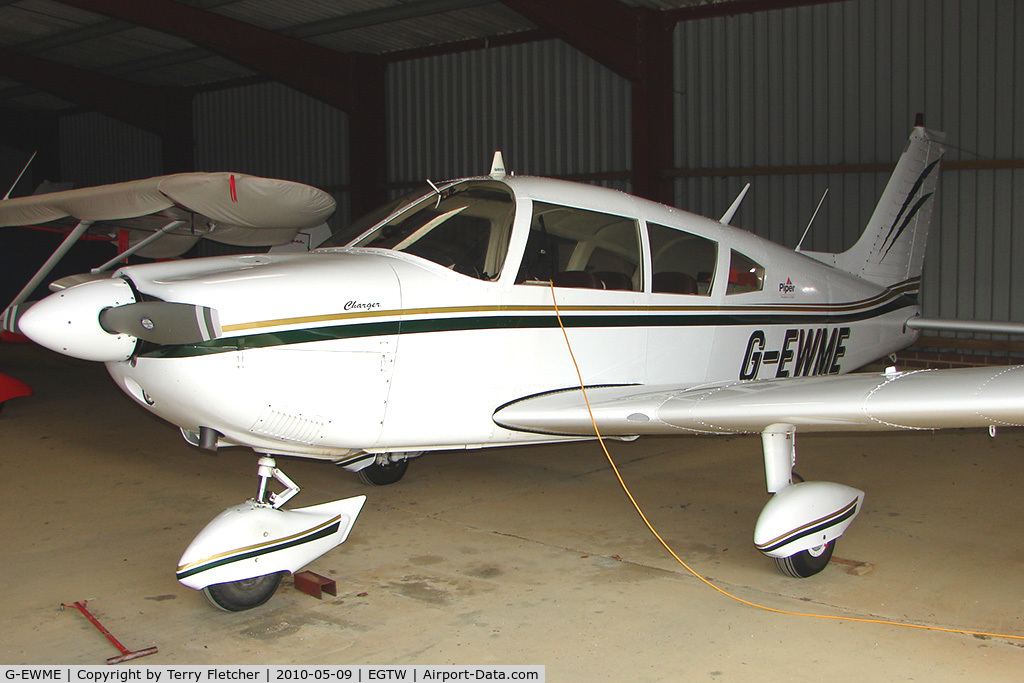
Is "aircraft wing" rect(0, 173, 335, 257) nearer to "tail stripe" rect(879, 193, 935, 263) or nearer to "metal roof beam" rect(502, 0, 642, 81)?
"metal roof beam" rect(502, 0, 642, 81)

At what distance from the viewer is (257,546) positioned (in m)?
3.88

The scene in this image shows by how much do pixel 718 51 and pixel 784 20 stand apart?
2.61ft

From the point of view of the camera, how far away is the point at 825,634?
11.8 ft

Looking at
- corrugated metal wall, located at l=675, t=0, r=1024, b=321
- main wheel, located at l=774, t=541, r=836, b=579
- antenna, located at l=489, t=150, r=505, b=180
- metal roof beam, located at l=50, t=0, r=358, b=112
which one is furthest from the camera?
metal roof beam, located at l=50, t=0, r=358, b=112

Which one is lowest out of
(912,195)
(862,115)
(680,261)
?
(680,261)

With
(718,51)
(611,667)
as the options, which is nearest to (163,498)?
(611,667)

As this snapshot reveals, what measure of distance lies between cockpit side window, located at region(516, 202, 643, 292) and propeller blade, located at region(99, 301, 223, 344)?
1.64 metres

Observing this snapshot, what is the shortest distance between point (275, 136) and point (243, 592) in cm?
1325

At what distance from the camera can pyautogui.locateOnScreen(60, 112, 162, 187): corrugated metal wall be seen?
18.8 meters

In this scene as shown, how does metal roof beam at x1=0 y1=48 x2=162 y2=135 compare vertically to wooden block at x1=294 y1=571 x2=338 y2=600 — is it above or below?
above

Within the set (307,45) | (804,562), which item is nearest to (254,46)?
(307,45)

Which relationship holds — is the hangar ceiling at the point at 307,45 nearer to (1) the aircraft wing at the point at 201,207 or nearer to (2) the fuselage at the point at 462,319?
(1) the aircraft wing at the point at 201,207

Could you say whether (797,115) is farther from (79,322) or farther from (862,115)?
(79,322)

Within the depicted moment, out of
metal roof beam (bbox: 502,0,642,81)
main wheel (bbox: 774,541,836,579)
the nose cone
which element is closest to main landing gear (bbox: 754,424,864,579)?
main wheel (bbox: 774,541,836,579)
